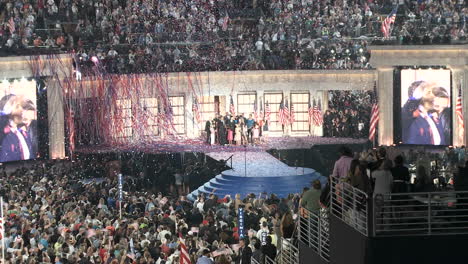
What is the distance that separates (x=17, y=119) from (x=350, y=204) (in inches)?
1134

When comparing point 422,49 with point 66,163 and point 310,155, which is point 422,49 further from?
point 66,163

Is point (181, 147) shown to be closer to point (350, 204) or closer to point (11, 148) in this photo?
point (11, 148)

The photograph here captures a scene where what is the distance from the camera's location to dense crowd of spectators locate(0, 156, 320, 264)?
90.0ft

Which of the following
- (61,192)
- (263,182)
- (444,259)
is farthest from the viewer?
(263,182)

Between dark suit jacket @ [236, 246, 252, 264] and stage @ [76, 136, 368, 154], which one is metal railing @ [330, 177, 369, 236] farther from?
stage @ [76, 136, 368, 154]

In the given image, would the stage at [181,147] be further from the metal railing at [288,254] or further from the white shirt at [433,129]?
the metal railing at [288,254]

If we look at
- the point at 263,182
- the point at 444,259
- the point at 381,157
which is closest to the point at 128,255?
the point at 381,157

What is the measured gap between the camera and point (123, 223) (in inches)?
1229

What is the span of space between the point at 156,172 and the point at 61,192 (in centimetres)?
615

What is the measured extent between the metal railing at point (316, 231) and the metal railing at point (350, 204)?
0.53 m

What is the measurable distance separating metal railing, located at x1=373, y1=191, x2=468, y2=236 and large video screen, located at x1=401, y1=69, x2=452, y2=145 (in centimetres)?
3132

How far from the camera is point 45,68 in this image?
4712cm

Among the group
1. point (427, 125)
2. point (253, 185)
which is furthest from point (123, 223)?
point (427, 125)

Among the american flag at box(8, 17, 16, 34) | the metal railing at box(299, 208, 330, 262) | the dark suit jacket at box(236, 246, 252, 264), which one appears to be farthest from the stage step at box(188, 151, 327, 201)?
the metal railing at box(299, 208, 330, 262)
